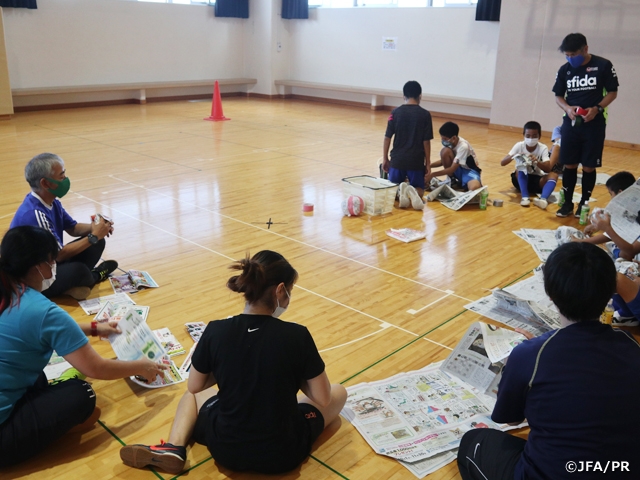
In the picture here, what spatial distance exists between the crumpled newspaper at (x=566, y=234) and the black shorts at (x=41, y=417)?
3352 millimetres

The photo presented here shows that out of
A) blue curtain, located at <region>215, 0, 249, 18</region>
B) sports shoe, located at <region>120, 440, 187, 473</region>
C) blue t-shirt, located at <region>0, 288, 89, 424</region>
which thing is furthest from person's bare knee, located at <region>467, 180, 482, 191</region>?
blue curtain, located at <region>215, 0, 249, 18</region>

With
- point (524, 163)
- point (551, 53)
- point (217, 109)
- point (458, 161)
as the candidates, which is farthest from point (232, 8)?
point (524, 163)

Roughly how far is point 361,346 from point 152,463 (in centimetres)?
124

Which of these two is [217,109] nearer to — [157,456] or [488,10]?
[488,10]

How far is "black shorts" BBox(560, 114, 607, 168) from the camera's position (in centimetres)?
506

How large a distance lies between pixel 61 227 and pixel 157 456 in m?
1.89

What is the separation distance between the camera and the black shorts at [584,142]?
5062 mm

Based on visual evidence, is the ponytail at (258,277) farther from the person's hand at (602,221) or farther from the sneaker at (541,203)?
the sneaker at (541,203)

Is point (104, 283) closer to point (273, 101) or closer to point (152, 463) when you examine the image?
point (152, 463)

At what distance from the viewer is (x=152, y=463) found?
2.12m

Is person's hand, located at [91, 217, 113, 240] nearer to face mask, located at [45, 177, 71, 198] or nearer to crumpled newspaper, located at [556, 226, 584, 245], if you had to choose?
face mask, located at [45, 177, 71, 198]

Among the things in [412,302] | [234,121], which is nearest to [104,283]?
[412,302]

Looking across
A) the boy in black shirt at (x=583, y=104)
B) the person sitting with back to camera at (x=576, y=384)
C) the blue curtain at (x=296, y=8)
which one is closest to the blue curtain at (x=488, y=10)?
the blue curtain at (x=296, y=8)

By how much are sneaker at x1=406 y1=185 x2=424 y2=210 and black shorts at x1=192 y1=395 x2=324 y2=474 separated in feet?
11.4
